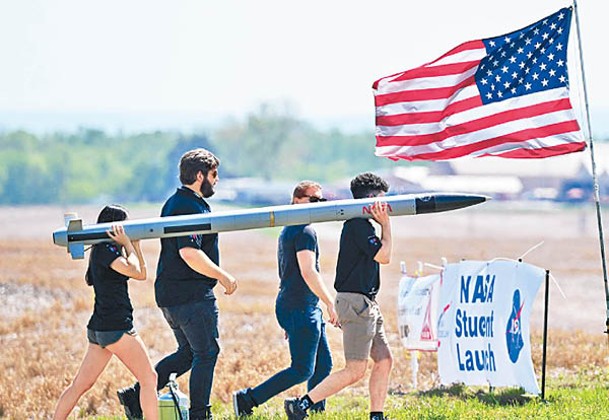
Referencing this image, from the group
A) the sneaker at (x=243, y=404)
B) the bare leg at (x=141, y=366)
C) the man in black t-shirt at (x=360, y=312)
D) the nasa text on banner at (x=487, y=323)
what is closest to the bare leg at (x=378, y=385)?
the man in black t-shirt at (x=360, y=312)

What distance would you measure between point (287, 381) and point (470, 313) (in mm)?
2662

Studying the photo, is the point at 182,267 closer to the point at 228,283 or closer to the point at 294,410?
the point at 228,283

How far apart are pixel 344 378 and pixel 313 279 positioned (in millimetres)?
856

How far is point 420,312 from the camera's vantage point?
14156 mm

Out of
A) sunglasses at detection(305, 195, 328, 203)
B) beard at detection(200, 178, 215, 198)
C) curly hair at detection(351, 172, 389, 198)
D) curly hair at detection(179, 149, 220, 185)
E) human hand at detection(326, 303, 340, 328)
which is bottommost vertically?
human hand at detection(326, 303, 340, 328)

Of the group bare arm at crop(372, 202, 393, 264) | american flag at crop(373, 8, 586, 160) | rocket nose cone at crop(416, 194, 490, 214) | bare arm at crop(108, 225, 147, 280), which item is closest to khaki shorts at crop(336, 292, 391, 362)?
bare arm at crop(372, 202, 393, 264)

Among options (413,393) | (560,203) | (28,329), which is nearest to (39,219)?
(560,203)

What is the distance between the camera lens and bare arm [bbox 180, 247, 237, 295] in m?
10.4

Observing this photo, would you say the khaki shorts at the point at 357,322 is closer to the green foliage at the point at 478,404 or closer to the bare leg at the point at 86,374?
the green foliage at the point at 478,404

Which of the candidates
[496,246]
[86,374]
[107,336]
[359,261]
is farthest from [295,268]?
[496,246]

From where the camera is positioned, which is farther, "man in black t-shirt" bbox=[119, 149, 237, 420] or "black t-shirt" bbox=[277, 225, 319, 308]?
"black t-shirt" bbox=[277, 225, 319, 308]

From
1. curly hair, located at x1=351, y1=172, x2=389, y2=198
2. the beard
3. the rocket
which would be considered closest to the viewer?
the rocket

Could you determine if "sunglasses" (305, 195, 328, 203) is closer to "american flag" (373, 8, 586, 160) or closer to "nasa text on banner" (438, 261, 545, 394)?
"american flag" (373, 8, 586, 160)

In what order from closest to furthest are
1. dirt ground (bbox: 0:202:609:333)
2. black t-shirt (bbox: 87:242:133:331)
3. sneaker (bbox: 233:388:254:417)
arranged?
1. black t-shirt (bbox: 87:242:133:331)
2. sneaker (bbox: 233:388:254:417)
3. dirt ground (bbox: 0:202:609:333)
